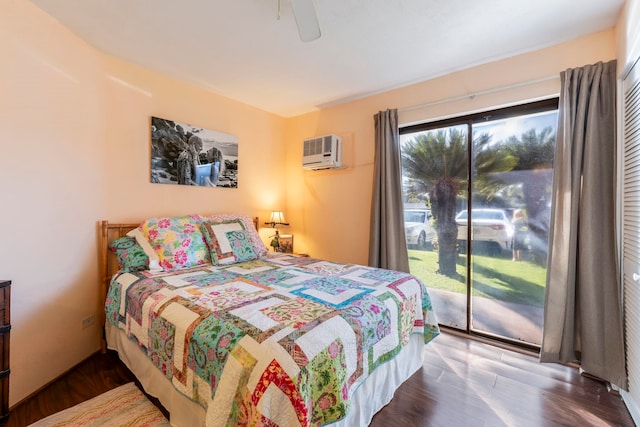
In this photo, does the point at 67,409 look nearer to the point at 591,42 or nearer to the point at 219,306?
the point at 219,306

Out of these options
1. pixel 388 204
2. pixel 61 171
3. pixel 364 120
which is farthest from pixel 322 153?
pixel 61 171

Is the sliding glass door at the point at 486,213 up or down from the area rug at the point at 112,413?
up

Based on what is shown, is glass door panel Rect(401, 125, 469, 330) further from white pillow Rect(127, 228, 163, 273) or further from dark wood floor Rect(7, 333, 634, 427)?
white pillow Rect(127, 228, 163, 273)

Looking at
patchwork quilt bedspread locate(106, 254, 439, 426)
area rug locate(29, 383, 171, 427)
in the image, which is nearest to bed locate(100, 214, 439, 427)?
patchwork quilt bedspread locate(106, 254, 439, 426)

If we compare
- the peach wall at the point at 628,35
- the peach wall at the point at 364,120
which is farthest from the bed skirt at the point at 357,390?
the peach wall at the point at 628,35

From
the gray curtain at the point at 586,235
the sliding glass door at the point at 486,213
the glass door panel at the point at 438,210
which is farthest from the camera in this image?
the glass door panel at the point at 438,210

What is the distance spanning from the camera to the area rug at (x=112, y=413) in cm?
158

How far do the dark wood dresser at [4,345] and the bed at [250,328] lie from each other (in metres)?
0.55

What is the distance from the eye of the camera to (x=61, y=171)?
202 centimetres

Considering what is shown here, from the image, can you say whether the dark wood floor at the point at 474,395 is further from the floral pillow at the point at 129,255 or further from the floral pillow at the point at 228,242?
the floral pillow at the point at 228,242

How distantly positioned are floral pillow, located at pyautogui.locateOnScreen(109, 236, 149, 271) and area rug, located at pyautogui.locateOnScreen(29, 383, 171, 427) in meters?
0.88

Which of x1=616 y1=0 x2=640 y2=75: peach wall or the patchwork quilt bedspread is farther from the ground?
x1=616 y1=0 x2=640 y2=75: peach wall

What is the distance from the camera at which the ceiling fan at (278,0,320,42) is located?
1.47 metres

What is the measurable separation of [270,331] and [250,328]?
102mm
